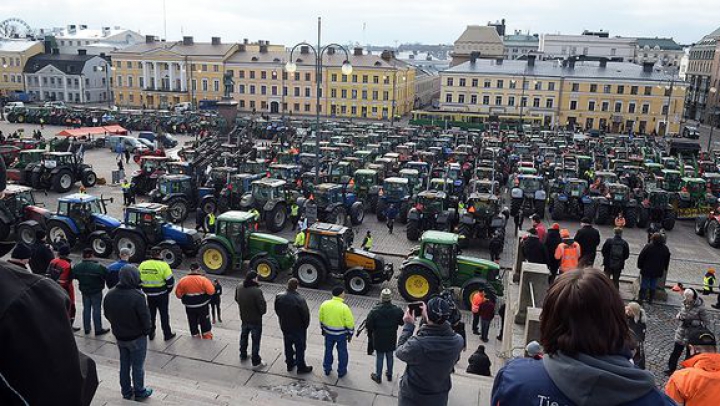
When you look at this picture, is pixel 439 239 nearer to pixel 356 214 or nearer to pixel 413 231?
pixel 413 231

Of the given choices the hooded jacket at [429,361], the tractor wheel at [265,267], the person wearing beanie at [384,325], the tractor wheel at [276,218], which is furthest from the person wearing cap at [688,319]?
the tractor wheel at [276,218]

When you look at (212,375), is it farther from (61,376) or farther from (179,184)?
(179,184)

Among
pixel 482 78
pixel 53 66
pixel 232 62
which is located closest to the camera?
pixel 482 78

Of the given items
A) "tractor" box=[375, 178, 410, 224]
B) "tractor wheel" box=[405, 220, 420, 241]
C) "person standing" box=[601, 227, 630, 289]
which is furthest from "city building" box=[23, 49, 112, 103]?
"person standing" box=[601, 227, 630, 289]

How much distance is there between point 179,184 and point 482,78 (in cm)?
A: 5220

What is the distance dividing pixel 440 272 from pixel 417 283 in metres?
0.68

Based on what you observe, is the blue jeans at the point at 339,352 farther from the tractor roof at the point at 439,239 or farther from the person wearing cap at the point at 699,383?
the tractor roof at the point at 439,239

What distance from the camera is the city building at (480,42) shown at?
10625 cm

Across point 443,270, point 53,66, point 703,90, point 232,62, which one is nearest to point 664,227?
point 443,270

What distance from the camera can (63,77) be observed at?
84.1 metres

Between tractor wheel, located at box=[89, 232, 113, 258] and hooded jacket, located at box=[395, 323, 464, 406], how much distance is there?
569 inches

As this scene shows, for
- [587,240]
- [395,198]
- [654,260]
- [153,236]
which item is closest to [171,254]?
[153,236]

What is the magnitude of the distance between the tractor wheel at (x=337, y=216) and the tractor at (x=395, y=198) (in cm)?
199

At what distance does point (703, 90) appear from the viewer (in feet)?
289
